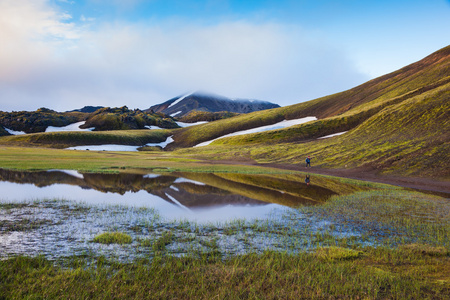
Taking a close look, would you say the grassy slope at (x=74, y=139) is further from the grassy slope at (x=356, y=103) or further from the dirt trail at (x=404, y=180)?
the dirt trail at (x=404, y=180)

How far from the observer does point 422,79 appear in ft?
406

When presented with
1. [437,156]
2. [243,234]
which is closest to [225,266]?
[243,234]

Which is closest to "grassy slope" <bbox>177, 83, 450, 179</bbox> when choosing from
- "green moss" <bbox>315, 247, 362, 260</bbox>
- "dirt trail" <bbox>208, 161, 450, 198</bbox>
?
"dirt trail" <bbox>208, 161, 450, 198</bbox>

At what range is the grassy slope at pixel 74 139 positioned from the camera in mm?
150250

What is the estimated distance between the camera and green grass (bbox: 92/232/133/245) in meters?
12.4

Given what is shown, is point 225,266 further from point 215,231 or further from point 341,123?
point 341,123

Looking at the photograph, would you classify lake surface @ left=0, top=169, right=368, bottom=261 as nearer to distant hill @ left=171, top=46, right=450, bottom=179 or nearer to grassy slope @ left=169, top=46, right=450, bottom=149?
distant hill @ left=171, top=46, right=450, bottom=179

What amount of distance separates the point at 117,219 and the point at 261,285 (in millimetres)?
11854

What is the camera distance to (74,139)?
160m

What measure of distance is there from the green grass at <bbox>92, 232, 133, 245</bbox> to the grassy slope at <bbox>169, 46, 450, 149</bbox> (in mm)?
115596

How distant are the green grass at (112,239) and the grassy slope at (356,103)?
115596 mm

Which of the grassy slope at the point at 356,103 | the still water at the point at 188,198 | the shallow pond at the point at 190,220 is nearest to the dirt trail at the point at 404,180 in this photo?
the shallow pond at the point at 190,220

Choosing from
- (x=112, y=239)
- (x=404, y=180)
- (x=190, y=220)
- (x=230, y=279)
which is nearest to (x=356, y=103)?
(x=404, y=180)

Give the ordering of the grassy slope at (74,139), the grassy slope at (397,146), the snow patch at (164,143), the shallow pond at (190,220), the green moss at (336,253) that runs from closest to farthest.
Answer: the green moss at (336,253) → the shallow pond at (190,220) → the grassy slope at (397,146) → the grassy slope at (74,139) → the snow patch at (164,143)
